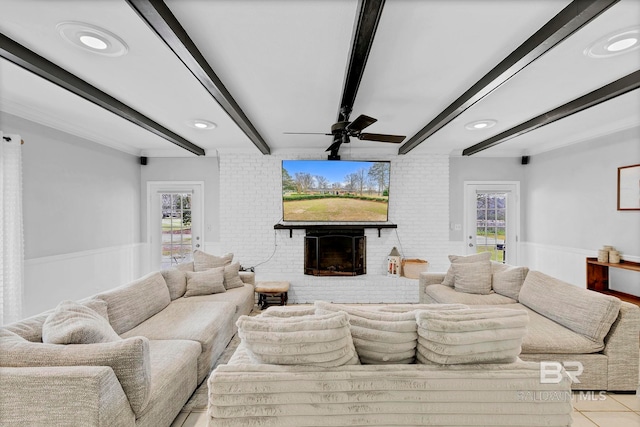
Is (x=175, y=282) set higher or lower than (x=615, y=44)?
lower

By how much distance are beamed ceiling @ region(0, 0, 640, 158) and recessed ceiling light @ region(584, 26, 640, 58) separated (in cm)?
2

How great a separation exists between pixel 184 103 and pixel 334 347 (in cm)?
268

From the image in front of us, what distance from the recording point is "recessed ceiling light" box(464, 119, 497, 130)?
3596mm

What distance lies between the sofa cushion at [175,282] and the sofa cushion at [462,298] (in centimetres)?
288

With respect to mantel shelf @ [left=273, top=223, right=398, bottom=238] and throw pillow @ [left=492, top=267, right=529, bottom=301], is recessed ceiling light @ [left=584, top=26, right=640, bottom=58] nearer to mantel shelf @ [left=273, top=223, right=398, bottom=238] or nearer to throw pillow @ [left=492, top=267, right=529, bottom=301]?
throw pillow @ [left=492, top=267, right=529, bottom=301]

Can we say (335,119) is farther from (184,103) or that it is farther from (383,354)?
(383,354)

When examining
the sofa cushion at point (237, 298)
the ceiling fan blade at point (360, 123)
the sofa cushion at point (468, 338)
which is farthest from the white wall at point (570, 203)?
the sofa cushion at point (237, 298)

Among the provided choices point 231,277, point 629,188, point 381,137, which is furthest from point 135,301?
point 629,188

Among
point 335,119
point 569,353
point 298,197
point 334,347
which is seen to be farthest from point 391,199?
point 334,347

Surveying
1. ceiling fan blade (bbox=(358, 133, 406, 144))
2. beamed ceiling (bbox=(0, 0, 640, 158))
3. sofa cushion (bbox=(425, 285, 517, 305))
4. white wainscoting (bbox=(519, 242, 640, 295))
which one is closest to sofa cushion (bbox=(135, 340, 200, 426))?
beamed ceiling (bbox=(0, 0, 640, 158))

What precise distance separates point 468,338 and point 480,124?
118 inches

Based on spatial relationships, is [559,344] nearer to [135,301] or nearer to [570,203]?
[570,203]

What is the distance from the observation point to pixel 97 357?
1.46m

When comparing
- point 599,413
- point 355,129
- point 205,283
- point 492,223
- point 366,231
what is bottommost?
point 599,413
